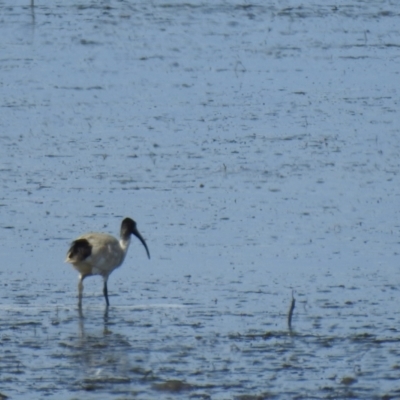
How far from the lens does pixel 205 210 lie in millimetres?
14211

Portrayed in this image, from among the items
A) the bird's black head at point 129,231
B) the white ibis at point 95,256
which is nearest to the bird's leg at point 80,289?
the white ibis at point 95,256

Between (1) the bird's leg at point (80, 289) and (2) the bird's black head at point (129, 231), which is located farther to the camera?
(2) the bird's black head at point (129, 231)

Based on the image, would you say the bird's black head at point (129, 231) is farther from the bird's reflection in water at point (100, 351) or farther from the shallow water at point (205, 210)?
the bird's reflection in water at point (100, 351)

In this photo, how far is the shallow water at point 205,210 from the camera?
8930 mm

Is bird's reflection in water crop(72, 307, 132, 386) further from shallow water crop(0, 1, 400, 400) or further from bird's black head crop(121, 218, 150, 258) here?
bird's black head crop(121, 218, 150, 258)

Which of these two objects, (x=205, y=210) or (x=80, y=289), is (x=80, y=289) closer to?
(x=80, y=289)

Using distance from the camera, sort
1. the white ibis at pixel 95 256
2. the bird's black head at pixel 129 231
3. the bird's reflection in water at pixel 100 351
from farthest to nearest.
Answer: the bird's black head at pixel 129 231 < the white ibis at pixel 95 256 < the bird's reflection in water at pixel 100 351

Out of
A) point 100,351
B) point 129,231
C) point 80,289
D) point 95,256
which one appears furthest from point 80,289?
point 100,351

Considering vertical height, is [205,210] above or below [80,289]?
above

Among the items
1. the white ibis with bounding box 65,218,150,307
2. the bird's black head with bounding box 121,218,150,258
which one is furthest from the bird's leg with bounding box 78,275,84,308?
the bird's black head with bounding box 121,218,150,258

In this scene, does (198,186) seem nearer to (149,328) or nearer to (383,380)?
(149,328)

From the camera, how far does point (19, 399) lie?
7.99 metres

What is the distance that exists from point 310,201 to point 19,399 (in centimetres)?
716

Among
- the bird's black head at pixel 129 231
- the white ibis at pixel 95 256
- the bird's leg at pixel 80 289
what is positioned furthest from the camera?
the bird's black head at pixel 129 231
